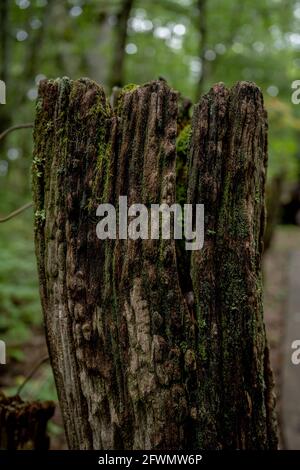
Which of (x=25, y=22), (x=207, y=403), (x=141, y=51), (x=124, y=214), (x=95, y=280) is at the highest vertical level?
(x=141, y=51)

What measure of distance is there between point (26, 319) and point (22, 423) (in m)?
5.04

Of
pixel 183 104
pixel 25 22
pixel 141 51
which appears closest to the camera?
pixel 183 104

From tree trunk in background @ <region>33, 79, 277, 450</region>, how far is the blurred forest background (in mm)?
2670

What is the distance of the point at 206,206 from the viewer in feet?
6.17

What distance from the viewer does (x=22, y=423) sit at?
243 centimetres

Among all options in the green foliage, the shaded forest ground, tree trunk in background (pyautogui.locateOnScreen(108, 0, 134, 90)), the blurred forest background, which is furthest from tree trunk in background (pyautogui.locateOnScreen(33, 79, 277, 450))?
tree trunk in background (pyautogui.locateOnScreen(108, 0, 134, 90))

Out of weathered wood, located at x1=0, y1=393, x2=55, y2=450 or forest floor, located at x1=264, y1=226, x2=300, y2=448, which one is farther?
forest floor, located at x1=264, y1=226, x2=300, y2=448

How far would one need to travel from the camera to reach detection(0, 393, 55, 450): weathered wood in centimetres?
240

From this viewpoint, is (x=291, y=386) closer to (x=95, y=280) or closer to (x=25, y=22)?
(x=95, y=280)

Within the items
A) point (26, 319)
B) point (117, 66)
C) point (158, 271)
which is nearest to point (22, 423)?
point (158, 271)

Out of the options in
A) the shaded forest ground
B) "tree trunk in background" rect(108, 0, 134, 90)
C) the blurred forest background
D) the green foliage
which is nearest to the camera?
the shaded forest ground

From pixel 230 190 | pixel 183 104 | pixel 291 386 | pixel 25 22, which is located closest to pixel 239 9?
pixel 25 22

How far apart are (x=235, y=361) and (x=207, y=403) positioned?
204 millimetres

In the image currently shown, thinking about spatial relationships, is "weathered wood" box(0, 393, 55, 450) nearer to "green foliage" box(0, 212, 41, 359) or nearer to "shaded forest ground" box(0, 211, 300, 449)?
"shaded forest ground" box(0, 211, 300, 449)
